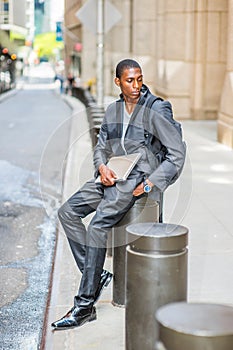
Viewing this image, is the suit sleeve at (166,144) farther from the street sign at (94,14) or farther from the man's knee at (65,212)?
the street sign at (94,14)

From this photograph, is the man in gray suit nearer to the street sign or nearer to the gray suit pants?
the gray suit pants

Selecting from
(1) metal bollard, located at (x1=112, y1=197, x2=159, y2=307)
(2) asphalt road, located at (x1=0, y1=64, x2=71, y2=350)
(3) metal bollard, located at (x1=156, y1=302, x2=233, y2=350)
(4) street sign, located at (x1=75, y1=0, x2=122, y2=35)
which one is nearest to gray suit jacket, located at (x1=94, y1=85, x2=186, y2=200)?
(1) metal bollard, located at (x1=112, y1=197, x2=159, y2=307)

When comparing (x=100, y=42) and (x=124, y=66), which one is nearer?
(x=124, y=66)

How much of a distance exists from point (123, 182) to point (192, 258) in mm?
2240

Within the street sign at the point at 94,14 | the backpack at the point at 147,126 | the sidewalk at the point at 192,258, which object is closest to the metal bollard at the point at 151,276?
the sidewalk at the point at 192,258

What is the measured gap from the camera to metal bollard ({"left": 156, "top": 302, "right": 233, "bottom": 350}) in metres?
3.18

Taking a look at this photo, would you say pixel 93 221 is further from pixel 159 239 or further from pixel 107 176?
pixel 159 239

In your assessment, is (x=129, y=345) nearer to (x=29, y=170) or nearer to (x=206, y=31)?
(x=29, y=170)

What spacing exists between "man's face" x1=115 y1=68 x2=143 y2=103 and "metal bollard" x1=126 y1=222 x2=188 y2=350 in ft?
4.01

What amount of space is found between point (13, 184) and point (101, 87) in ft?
35.7

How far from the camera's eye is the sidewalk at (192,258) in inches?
222

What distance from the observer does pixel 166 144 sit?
18.5ft

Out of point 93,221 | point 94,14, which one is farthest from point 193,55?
point 93,221

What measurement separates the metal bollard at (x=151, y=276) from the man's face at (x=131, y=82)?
1.22m
